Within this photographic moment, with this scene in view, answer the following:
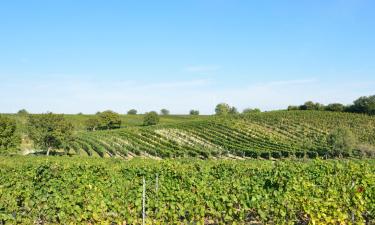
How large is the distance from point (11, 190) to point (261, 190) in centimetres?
716

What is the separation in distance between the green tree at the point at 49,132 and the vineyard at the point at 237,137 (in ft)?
6.88

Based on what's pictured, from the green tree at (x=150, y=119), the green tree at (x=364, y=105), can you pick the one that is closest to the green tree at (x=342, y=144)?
the green tree at (x=364, y=105)

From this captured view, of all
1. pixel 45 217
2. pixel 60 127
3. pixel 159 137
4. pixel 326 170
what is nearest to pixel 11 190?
pixel 45 217

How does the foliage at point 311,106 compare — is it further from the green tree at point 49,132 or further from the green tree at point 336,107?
the green tree at point 49,132

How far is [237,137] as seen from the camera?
56.2 meters

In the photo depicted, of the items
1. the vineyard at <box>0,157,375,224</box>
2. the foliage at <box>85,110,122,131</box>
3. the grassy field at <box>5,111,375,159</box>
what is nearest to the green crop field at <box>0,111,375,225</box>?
the vineyard at <box>0,157,375,224</box>

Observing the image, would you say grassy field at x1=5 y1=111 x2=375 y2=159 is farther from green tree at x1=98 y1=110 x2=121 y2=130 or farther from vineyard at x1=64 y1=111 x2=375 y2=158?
green tree at x1=98 y1=110 x2=121 y2=130

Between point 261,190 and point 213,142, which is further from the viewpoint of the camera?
point 213,142

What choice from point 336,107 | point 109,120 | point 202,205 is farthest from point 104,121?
point 202,205

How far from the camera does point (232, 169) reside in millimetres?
16766

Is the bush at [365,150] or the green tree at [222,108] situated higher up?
the green tree at [222,108]

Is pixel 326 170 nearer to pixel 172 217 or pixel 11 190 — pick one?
pixel 172 217

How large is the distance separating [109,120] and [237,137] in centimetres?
4523

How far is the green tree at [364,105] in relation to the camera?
70938 mm
